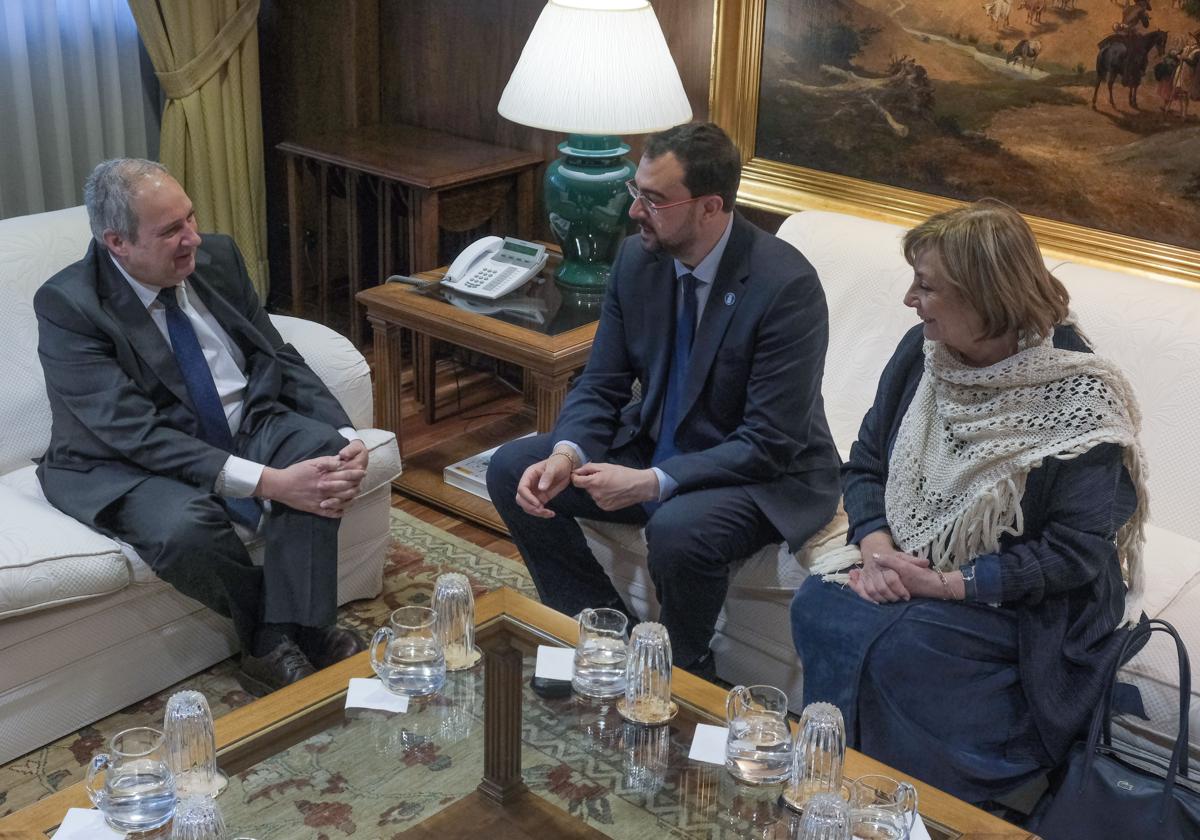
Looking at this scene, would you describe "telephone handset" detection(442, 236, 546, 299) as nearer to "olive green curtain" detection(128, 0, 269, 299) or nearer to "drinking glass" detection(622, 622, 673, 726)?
"olive green curtain" detection(128, 0, 269, 299)

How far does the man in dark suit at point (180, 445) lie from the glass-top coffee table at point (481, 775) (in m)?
0.65

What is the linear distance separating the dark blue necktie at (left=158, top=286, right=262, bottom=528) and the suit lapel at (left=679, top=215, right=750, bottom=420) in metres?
0.93

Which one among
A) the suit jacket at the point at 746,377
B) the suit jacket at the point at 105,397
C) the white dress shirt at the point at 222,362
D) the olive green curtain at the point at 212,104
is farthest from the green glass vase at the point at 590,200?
the olive green curtain at the point at 212,104

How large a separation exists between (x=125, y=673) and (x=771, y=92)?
206 cm

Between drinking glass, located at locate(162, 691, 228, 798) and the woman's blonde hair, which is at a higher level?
the woman's blonde hair

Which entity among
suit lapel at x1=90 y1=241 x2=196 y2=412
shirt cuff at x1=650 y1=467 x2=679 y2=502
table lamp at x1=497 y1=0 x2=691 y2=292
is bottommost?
shirt cuff at x1=650 y1=467 x2=679 y2=502

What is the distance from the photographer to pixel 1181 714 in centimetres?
200

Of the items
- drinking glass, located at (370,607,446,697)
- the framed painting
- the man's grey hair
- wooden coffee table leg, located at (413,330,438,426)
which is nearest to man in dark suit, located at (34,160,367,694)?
the man's grey hair

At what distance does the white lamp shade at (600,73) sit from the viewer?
3234 millimetres

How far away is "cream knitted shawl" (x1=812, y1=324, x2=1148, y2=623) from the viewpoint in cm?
217

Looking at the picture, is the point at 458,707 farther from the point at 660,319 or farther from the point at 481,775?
the point at 660,319

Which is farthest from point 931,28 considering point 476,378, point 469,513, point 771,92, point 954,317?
point 476,378

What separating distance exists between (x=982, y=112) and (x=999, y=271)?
1.11m

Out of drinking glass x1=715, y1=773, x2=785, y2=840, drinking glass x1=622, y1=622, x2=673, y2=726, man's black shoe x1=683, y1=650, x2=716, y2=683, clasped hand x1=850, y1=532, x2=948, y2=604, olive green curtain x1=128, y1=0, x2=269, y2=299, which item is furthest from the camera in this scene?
olive green curtain x1=128, y1=0, x2=269, y2=299
